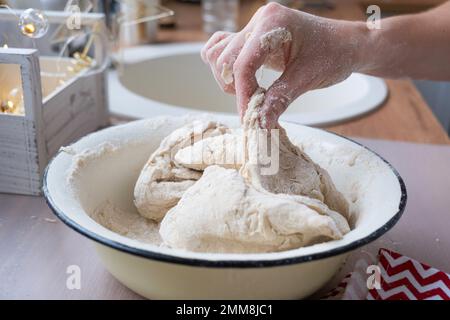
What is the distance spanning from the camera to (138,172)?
0.72 meters

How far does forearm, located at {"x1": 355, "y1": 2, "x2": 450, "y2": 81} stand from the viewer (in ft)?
2.63

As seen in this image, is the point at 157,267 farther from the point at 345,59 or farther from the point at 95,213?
the point at 345,59

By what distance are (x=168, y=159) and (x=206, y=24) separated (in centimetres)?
123

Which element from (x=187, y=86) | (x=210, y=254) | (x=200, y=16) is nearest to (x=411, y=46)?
(x=210, y=254)

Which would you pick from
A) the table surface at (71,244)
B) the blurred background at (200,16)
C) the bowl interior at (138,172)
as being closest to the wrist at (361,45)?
the bowl interior at (138,172)

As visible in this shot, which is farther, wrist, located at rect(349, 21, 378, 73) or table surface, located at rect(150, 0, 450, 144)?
table surface, located at rect(150, 0, 450, 144)

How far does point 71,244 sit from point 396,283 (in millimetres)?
390

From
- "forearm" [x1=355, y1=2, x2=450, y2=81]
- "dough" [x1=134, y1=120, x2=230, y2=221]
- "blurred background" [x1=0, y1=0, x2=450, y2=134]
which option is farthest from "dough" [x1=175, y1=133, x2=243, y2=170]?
"blurred background" [x1=0, y1=0, x2=450, y2=134]

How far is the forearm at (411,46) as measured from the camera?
802mm

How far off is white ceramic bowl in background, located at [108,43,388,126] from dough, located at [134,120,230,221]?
0.49 metres

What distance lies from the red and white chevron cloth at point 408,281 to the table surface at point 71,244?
0.07 m

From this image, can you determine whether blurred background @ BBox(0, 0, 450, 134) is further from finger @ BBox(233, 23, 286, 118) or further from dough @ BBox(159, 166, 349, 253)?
dough @ BBox(159, 166, 349, 253)

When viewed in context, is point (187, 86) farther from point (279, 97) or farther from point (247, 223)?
point (247, 223)
